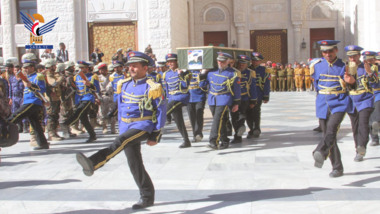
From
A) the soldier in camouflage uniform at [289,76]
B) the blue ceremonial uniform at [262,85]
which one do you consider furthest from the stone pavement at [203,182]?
the soldier in camouflage uniform at [289,76]

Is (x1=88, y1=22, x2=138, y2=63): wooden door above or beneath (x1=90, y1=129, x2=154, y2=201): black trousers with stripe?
above

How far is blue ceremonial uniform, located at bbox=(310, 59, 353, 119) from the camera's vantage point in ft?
20.5

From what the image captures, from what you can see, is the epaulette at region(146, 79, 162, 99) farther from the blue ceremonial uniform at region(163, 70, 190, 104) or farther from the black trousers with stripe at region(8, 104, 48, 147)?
the black trousers with stripe at region(8, 104, 48, 147)

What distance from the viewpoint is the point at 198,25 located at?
98.8 ft

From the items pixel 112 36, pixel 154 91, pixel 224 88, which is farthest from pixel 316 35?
pixel 154 91

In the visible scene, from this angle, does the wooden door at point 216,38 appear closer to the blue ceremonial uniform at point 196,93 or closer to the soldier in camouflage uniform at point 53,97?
the soldier in camouflage uniform at point 53,97

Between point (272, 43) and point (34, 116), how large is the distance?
2288cm

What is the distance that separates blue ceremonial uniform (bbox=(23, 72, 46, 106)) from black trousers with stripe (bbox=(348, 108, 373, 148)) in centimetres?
566

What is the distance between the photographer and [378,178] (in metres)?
6.16

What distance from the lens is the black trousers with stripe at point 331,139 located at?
600 centimetres

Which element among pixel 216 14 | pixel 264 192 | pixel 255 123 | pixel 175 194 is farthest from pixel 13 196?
pixel 216 14

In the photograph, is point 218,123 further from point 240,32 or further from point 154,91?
point 240,32

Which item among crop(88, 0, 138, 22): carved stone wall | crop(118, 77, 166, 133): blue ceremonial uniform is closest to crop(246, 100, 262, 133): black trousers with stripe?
crop(118, 77, 166, 133): blue ceremonial uniform

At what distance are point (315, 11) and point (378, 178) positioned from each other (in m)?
25.1
